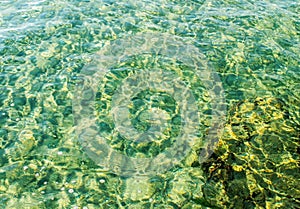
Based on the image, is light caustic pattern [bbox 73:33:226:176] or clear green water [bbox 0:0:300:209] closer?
clear green water [bbox 0:0:300:209]

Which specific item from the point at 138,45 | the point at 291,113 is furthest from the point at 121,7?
the point at 291,113

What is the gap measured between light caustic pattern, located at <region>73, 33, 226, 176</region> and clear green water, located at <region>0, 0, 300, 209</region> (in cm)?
5

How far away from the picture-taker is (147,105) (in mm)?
8961

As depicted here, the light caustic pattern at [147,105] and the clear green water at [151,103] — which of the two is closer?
the clear green water at [151,103]

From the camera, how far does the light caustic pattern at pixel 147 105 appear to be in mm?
7660

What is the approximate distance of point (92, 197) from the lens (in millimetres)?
6613

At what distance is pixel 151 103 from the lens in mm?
9031

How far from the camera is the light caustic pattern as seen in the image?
7660mm

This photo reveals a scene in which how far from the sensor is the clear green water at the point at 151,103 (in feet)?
22.1

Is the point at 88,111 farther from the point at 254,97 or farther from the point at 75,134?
the point at 254,97

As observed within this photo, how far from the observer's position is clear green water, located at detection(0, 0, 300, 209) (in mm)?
6742

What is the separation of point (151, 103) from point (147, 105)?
0.14m

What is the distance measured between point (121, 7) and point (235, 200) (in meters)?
8.91

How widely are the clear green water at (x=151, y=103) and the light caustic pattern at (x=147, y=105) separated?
0.18 feet
